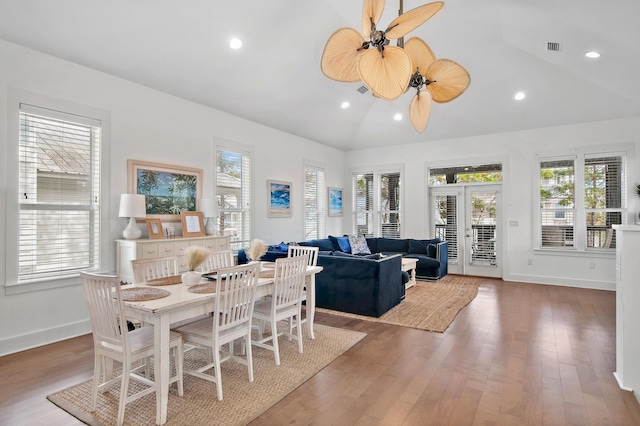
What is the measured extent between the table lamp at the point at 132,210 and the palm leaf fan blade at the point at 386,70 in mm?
3079

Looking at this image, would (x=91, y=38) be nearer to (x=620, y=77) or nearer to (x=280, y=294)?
(x=280, y=294)

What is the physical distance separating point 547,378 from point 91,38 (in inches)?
212

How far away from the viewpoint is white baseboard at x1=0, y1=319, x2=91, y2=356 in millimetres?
3447

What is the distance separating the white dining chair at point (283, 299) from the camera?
3.19 metres

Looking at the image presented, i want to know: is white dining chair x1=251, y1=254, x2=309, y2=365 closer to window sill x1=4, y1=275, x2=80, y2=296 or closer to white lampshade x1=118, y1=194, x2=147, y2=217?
white lampshade x1=118, y1=194, x2=147, y2=217

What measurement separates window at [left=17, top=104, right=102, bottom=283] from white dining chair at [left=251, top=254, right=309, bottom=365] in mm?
2278

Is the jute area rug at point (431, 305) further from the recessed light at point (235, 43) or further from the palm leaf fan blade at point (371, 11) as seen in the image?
the recessed light at point (235, 43)

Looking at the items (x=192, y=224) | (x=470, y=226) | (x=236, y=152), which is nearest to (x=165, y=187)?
(x=192, y=224)

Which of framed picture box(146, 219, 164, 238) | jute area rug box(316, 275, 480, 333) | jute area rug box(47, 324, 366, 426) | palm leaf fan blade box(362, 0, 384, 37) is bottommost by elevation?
jute area rug box(47, 324, 366, 426)

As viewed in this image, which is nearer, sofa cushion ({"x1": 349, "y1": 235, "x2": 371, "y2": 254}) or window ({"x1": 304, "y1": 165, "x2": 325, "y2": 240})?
sofa cushion ({"x1": 349, "y1": 235, "x2": 371, "y2": 254})

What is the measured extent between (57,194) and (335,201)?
5925mm

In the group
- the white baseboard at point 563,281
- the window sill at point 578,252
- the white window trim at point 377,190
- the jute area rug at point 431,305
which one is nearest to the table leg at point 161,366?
the jute area rug at point 431,305

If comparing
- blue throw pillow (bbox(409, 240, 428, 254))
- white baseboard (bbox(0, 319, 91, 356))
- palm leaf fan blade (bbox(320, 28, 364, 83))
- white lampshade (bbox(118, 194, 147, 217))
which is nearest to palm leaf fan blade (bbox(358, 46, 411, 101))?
palm leaf fan blade (bbox(320, 28, 364, 83))

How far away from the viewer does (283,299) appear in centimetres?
338
